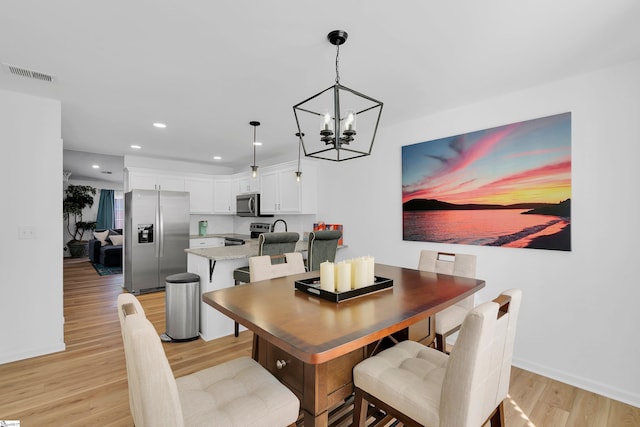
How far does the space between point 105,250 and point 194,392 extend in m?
7.69

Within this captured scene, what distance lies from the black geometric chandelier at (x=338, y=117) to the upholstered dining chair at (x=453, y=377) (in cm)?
102

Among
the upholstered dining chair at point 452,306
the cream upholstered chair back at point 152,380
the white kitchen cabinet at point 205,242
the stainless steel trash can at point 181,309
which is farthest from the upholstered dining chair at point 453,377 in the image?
the white kitchen cabinet at point 205,242

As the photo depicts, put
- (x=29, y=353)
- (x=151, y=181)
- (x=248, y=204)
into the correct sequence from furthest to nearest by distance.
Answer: (x=248, y=204), (x=151, y=181), (x=29, y=353)

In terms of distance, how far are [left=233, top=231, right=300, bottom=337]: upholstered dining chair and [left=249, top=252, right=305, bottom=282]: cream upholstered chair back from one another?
2.21 feet

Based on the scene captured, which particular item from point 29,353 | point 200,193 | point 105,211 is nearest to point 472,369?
point 29,353

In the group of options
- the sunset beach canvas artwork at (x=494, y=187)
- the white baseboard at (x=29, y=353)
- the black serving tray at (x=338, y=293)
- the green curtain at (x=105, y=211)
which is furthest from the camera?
the green curtain at (x=105, y=211)

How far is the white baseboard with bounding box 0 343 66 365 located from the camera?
2688 millimetres

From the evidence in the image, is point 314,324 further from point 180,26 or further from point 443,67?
point 443,67

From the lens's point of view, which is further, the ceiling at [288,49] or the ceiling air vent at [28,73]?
the ceiling air vent at [28,73]

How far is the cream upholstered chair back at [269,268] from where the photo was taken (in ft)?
7.04

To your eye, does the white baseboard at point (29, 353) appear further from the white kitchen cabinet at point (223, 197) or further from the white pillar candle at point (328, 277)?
the white kitchen cabinet at point (223, 197)

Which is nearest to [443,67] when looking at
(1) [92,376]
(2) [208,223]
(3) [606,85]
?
(3) [606,85]

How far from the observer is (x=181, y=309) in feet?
10.3

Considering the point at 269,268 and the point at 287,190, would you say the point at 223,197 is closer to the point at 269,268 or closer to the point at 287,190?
the point at 287,190
